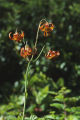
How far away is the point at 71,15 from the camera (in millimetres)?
3221

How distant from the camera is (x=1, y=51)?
3037 mm

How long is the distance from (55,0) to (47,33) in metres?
2.18

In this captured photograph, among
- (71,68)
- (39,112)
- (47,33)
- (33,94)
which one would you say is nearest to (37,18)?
(71,68)

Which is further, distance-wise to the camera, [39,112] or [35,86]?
[35,86]

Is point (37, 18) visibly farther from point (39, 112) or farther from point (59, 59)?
point (39, 112)

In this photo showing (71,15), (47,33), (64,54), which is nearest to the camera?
(47,33)

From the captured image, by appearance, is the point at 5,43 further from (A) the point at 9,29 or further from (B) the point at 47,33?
(B) the point at 47,33

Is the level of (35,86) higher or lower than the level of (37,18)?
lower

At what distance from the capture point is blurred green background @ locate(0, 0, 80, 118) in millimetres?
2775

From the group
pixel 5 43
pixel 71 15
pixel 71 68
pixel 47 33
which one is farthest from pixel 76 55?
pixel 47 33

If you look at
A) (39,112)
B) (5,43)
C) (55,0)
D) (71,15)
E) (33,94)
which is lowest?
(39,112)

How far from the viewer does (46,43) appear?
2.90 metres

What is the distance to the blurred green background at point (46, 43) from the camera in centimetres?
278

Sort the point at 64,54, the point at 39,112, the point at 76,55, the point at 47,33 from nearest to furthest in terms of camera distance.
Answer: the point at 47,33 → the point at 39,112 → the point at 64,54 → the point at 76,55
